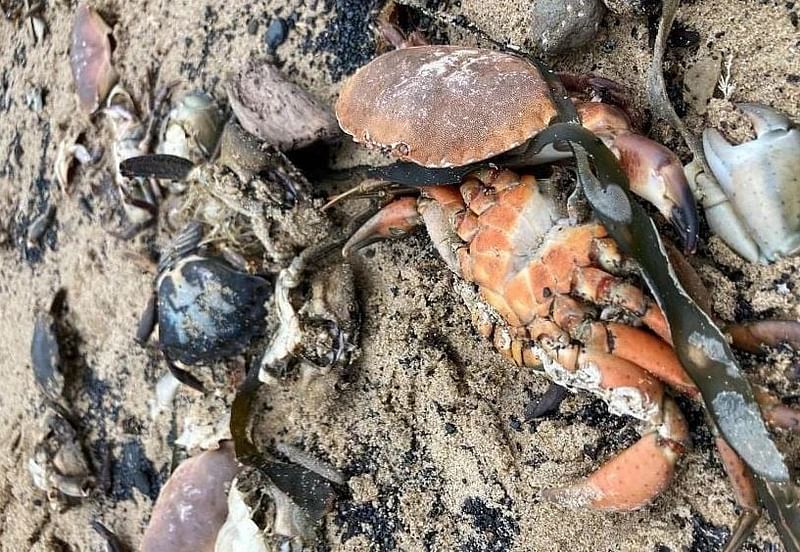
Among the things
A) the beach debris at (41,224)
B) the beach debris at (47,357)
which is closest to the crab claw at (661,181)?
the beach debris at (47,357)

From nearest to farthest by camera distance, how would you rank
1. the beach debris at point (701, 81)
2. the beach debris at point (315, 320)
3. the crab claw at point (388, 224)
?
the beach debris at point (701, 81) → the crab claw at point (388, 224) → the beach debris at point (315, 320)

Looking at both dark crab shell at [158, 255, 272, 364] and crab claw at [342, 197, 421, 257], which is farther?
dark crab shell at [158, 255, 272, 364]

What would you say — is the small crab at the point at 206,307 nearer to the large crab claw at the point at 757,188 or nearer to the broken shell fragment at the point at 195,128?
the broken shell fragment at the point at 195,128

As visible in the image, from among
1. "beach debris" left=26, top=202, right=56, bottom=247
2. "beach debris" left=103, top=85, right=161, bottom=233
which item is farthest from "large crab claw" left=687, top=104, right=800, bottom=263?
"beach debris" left=26, top=202, right=56, bottom=247

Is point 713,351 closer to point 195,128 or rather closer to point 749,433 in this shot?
point 749,433

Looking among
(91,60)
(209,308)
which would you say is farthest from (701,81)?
(91,60)

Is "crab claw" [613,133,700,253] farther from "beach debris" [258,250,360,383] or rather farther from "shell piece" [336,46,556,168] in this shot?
"beach debris" [258,250,360,383]
